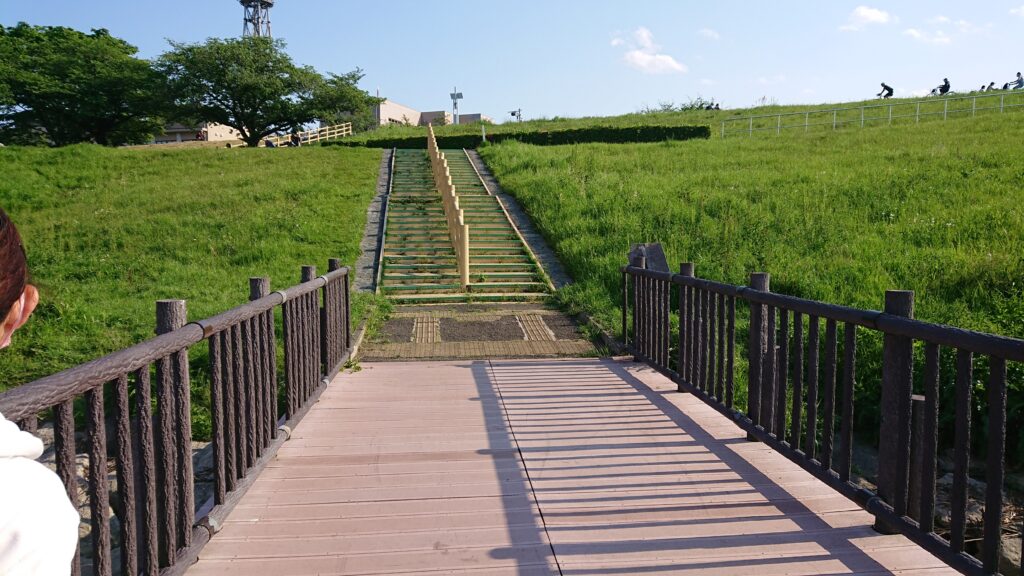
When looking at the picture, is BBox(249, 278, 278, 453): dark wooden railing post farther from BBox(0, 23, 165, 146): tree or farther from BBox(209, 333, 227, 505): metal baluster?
BBox(0, 23, 165, 146): tree

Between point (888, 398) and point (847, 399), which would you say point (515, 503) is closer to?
point (847, 399)

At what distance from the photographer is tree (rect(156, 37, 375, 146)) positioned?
135 feet

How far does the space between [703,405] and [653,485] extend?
1.90 m

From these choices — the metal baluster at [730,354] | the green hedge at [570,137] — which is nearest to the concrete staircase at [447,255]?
the metal baluster at [730,354]

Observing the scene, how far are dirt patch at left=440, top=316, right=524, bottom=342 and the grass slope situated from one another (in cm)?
307

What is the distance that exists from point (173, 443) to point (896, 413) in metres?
2.90

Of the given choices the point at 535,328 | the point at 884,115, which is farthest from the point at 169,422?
the point at 884,115

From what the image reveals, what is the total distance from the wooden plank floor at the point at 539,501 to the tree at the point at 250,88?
40.1 m

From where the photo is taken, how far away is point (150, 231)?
51.7 feet

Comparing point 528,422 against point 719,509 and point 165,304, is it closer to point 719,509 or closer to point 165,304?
point 719,509

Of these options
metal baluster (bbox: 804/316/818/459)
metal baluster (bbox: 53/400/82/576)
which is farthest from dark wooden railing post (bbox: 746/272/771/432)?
metal baluster (bbox: 53/400/82/576)

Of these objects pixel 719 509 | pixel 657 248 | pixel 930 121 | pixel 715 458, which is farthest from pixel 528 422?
pixel 930 121

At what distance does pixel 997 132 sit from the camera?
23.3 metres

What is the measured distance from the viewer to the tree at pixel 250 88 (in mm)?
41000
